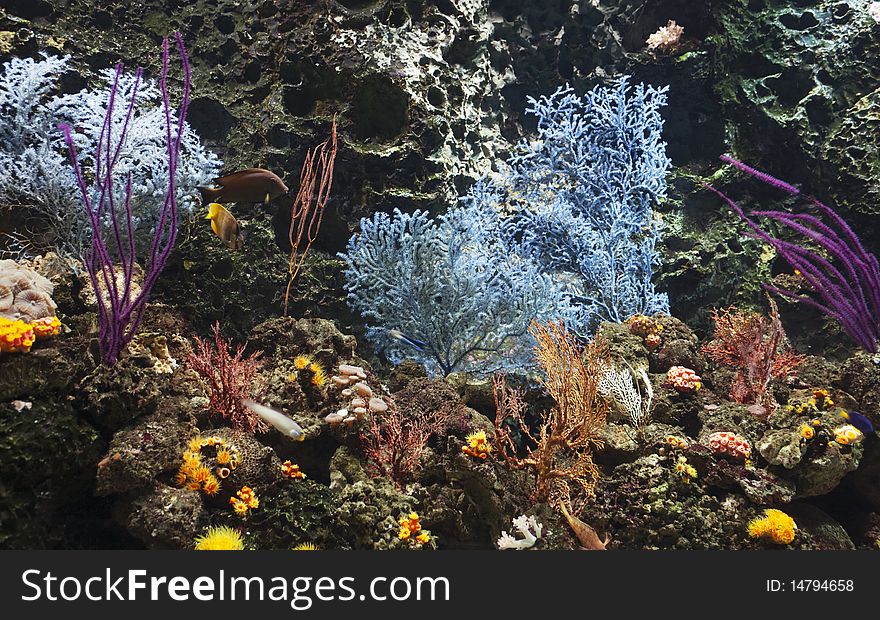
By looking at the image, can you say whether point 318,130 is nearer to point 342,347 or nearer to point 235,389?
point 342,347

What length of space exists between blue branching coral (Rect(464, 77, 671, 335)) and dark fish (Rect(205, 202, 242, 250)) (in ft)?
8.79

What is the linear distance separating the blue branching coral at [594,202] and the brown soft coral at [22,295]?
382 centimetres

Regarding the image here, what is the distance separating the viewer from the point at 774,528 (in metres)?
3.45

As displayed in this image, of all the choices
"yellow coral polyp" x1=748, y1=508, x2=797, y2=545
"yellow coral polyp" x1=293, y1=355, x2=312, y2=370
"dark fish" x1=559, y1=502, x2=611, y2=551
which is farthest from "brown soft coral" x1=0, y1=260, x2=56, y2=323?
"yellow coral polyp" x1=748, y1=508, x2=797, y2=545

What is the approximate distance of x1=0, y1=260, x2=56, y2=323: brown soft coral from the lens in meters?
3.17

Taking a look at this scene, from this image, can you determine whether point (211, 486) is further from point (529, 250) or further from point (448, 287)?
point (529, 250)

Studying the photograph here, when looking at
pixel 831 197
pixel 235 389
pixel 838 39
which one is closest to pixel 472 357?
pixel 235 389

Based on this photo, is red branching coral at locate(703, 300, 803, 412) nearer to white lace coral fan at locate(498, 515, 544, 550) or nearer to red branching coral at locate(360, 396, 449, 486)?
white lace coral fan at locate(498, 515, 544, 550)

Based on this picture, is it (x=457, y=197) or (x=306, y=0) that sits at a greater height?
(x=306, y=0)

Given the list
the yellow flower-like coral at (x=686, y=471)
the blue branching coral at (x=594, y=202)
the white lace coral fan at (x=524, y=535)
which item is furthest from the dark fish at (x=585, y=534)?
the blue branching coral at (x=594, y=202)

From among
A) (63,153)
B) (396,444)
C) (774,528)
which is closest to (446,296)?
(396,444)

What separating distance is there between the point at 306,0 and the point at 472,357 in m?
3.88

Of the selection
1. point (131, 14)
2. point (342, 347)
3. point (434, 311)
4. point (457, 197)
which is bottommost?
point (342, 347)

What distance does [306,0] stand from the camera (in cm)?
586
